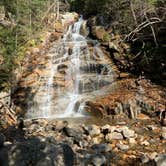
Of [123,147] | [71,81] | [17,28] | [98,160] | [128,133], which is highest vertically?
[17,28]

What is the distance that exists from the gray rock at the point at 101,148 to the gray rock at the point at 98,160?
3.82ft

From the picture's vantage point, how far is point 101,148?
46.0ft

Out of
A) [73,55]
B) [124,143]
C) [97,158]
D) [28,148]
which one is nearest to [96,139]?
[124,143]

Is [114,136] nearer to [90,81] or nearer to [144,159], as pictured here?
[144,159]

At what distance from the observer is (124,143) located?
48.9 ft

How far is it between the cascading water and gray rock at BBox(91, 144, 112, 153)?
6112 mm

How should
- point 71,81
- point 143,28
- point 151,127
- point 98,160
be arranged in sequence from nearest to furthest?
point 98,160, point 151,127, point 71,81, point 143,28

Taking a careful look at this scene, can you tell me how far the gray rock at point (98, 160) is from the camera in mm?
12018

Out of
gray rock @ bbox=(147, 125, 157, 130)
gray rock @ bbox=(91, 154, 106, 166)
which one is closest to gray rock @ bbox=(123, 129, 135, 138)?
gray rock @ bbox=(147, 125, 157, 130)

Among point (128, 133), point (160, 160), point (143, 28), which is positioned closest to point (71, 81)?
point (143, 28)

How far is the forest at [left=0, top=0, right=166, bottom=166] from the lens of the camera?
15.1m

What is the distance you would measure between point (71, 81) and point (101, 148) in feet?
31.1

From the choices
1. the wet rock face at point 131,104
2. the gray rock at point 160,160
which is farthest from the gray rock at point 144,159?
the wet rock face at point 131,104

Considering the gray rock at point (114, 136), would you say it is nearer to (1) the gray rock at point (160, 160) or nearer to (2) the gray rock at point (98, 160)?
(2) the gray rock at point (98, 160)
